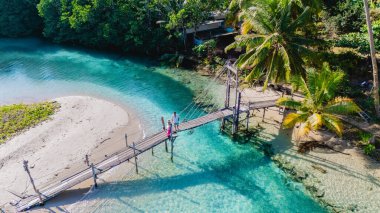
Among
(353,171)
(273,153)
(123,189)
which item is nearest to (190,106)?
(273,153)

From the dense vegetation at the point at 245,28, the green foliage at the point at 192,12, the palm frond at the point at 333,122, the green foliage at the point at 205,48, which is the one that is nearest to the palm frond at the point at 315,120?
the palm frond at the point at 333,122

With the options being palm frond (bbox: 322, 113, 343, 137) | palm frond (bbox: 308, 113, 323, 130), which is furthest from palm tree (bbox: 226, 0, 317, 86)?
palm frond (bbox: 322, 113, 343, 137)

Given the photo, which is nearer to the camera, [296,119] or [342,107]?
[342,107]

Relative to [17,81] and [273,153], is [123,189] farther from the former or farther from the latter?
[17,81]

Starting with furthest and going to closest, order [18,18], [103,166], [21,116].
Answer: [18,18] → [21,116] → [103,166]

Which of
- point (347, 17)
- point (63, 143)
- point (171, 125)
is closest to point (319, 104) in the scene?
point (171, 125)

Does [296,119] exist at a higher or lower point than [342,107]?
lower

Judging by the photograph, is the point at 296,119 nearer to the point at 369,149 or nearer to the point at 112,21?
the point at 369,149
